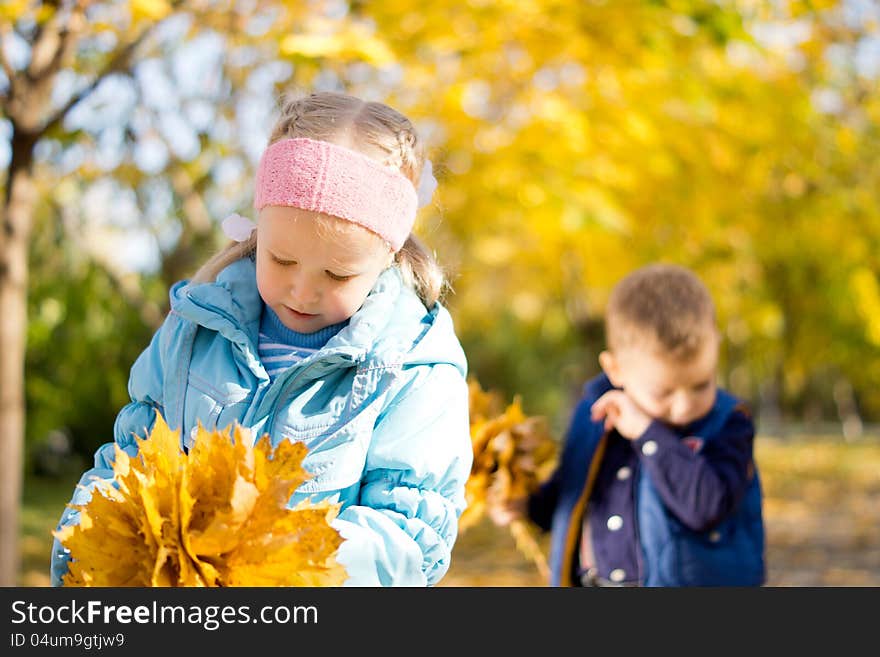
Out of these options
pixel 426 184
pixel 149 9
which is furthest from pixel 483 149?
pixel 426 184

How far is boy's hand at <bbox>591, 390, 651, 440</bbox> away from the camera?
9.73ft

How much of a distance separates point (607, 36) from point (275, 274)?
3.53 meters

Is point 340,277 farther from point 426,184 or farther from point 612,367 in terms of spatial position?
point 612,367

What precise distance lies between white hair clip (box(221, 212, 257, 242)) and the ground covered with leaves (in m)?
6.09

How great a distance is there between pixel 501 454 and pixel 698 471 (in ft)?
1.92

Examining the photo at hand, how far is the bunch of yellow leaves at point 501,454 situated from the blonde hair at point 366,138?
0.76 meters

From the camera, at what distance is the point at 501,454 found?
2781 millimetres

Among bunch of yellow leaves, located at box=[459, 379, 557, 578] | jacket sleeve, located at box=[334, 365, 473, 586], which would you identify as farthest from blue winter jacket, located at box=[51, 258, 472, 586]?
bunch of yellow leaves, located at box=[459, 379, 557, 578]

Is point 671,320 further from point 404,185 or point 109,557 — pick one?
point 109,557

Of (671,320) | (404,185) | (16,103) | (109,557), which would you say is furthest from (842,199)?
(109,557)

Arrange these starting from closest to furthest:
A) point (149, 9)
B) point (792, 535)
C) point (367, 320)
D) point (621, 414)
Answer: point (367, 320) < point (621, 414) < point (149, 9) < point (792, 535)

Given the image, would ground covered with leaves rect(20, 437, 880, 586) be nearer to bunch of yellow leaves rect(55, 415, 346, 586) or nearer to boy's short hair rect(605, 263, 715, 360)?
boy's short hair rect(605, 263, 715, 360)

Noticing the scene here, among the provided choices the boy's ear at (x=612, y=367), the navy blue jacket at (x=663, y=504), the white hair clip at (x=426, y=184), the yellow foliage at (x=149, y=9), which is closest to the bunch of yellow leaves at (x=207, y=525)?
the white hair clip at (x=426, y=184)

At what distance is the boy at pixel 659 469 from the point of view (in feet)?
9.45
